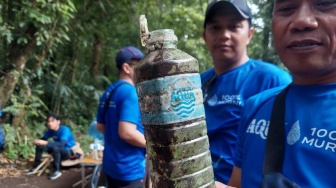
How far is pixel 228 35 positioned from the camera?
223 centimetres

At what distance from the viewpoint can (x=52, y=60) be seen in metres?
10.2

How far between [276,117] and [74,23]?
7880 millimetres

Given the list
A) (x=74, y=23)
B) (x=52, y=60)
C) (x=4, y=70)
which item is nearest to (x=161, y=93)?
(x=4, y=70)

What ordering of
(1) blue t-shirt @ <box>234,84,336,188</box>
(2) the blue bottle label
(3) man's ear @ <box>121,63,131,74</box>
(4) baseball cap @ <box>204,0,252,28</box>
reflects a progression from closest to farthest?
(2) the blue bottle label
(1) blue t-shirt @ <box>234,84,336,188</box>
(4) baseball cap @ <box>204,0,252,28</box>
(3) man's ear @ <box>121,63,131,74</box>

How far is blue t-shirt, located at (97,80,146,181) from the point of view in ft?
9.68

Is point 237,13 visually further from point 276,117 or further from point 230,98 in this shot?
point 276,117

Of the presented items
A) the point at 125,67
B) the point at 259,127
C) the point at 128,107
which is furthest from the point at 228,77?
the point at 125,67

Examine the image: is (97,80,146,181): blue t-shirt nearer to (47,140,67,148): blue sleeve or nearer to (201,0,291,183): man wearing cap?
(201,0,291,183): man wearing cap

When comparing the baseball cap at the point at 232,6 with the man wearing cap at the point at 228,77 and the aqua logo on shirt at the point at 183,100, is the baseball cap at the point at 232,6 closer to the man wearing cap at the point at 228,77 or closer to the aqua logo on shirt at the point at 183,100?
the man wearing cap at the point at 228,77

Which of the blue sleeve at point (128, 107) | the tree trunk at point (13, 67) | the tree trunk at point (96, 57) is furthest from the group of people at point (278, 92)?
the tree trunk at point (96, 57)

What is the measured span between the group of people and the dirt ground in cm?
453

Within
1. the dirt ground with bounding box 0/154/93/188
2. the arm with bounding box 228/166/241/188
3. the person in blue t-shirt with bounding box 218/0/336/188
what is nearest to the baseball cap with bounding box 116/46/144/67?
the arm with bounding box 228/166/241/188

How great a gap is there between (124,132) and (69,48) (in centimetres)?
857

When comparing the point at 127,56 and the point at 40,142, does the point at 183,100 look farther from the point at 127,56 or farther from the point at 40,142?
the point at 40,142
